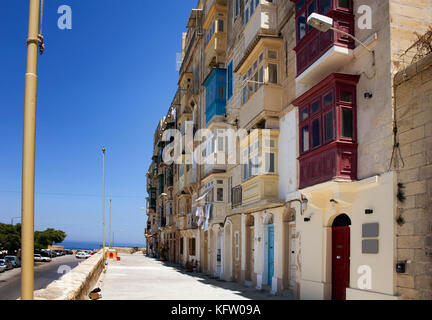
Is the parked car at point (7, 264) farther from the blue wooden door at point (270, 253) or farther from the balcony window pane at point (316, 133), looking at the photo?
the balcony window pane at point (316, 133)

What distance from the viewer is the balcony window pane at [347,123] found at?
12844 mm

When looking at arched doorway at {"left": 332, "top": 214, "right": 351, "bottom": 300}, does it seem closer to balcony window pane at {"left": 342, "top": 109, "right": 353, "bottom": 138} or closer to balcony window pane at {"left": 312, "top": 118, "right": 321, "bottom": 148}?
balcony window pane at {"left": 312, "top": 118, "right": 321, "bottom": 148}

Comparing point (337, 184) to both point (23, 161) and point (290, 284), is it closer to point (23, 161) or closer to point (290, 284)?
point (290, 284)

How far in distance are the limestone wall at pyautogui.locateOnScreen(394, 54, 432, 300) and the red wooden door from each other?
2.96m

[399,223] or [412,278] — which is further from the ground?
[399,223]

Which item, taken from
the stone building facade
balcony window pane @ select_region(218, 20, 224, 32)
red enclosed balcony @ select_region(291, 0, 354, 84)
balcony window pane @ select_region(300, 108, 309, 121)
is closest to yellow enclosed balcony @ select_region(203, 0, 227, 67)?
balcony window pane @ select_region(218, 20, 224, 32)

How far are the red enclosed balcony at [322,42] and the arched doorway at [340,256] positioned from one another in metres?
4.60

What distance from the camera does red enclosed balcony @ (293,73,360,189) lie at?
12.6 metres

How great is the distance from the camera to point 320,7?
14.0 meters

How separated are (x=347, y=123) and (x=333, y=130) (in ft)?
1.67

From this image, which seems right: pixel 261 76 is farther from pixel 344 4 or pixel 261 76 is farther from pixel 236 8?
pixel 236 8

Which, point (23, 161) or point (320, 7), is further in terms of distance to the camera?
point (320, 7)
